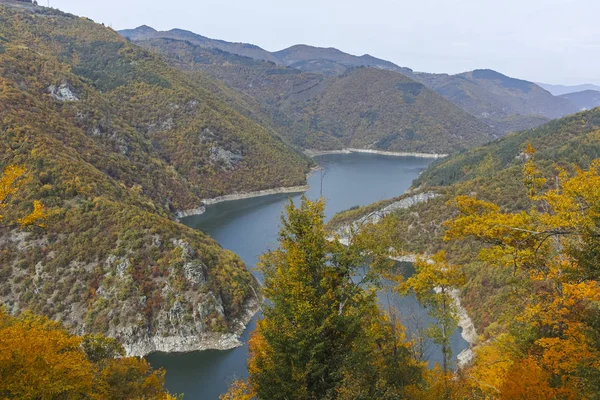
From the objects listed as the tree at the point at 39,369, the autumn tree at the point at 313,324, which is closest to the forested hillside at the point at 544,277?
the autumn tree at the point at 313,324

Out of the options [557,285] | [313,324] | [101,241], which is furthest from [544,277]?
[101,241]

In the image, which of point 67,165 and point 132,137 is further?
point 132,137

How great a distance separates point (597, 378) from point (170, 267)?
51995mm

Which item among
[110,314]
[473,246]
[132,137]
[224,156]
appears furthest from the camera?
[224,156]

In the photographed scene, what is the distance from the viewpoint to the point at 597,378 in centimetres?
1003

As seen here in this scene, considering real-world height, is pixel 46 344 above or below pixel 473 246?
above

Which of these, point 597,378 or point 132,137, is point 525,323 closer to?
point 597,378

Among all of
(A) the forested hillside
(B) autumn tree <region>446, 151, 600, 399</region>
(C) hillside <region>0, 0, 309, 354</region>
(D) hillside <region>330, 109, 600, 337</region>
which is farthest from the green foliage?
(D) hillside <region>330, 109, 600, 337</region>

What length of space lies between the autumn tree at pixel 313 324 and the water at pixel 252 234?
16.7ft

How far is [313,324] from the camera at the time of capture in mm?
15203

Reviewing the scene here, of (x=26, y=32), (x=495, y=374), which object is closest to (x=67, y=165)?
(x=495, y=374)

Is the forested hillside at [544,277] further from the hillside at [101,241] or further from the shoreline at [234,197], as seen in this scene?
the shoreline at [234,197]

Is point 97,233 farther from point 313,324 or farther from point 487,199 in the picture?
point 487,199

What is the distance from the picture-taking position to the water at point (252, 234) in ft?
140
